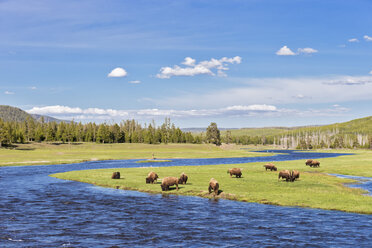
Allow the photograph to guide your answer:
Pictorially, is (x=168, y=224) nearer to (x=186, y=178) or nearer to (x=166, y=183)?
(x=166, y=183)

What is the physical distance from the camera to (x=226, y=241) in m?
19.2

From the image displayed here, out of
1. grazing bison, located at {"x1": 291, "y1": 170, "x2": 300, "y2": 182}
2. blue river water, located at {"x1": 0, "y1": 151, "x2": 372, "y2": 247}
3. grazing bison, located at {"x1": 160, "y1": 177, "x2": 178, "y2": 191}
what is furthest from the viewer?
grazing bison, located at {"x1": 291, "y1": 170, "x2": 300, "y2": 182}

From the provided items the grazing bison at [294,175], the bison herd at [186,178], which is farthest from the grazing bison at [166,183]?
the grazing bison at [294,175]

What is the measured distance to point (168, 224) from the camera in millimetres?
23125

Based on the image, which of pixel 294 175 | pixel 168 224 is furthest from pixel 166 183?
pixel 294 175

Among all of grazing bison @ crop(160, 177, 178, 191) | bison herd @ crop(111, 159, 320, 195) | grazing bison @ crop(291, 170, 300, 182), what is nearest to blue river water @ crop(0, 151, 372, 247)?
bison herd @ crop(111, 159, 320, 195)

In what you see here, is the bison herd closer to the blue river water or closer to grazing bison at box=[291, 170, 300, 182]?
grazing bison at box=[291, 170, 300, 182]

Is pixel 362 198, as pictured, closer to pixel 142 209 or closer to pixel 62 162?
pixel 142 209

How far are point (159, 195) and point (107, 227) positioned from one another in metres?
13.1

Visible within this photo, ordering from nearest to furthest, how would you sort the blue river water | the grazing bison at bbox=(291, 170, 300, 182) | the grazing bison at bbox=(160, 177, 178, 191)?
the blue river water
the grazing bison at bbox=(160, 177, 178, 191)
the grazing bison at bbox=(291, 170, 300, 182)

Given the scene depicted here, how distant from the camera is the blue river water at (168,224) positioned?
758 inches

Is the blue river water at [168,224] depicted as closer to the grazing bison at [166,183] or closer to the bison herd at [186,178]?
the bison herd at [186,178]

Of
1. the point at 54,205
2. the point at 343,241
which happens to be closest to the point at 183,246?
the point at 343,241

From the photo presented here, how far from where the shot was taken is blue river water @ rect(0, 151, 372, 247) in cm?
1925
